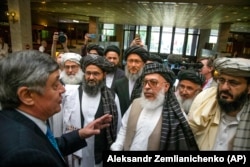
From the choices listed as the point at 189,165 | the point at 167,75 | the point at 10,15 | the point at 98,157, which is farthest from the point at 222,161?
the point at 10,15

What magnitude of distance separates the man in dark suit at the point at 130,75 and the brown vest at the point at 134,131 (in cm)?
68

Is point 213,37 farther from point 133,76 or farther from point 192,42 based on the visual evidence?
point 133,76

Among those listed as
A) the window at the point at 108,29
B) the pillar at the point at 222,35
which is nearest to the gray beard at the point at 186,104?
the pillar at the point at 222,35

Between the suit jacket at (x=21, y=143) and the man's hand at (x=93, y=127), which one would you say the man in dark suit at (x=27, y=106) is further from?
the man's hand at (x=93, y=127)

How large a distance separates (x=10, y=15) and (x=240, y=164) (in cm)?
853

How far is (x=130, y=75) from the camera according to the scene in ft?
8.81

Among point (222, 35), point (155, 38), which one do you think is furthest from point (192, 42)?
point (222, 35)

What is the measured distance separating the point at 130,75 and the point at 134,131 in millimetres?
1083

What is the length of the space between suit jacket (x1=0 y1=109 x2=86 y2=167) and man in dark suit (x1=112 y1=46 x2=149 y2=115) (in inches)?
61.5

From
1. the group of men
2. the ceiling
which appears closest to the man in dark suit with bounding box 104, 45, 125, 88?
the group of men

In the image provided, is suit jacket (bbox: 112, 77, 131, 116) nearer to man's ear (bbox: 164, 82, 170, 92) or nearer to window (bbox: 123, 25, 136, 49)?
man's ear (bbox: 164, 82, 170, 92)

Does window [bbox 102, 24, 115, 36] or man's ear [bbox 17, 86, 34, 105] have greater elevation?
window [bbox 102, 24, 115, 36]

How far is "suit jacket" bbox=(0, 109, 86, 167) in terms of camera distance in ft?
2.52

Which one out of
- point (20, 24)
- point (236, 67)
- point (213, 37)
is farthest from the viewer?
point (213, 37)
